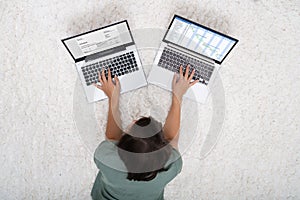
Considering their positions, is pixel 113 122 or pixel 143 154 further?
pixel 113 122

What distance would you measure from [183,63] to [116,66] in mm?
258

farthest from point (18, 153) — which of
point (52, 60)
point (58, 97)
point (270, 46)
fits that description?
point (270, 46)

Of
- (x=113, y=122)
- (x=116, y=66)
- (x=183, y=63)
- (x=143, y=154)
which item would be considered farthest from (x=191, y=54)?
(x=143, y=154)

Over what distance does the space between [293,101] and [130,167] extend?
780mm

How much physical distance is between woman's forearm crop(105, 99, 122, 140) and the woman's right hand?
0.24 meters

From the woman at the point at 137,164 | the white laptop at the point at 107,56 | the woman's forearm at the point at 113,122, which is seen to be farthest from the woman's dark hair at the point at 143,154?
the white laptop at the point at 107,56

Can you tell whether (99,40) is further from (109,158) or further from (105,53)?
(109,158)

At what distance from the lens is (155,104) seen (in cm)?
141

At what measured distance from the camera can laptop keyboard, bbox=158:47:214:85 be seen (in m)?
1.34

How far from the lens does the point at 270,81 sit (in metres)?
1.41

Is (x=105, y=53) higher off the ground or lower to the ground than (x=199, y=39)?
lower

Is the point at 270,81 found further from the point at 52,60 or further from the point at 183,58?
the point at 52,60

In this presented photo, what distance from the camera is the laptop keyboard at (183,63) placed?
134cm

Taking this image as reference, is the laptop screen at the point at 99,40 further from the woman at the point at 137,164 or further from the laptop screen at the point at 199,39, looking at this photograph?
the woman at the point at 137,164
